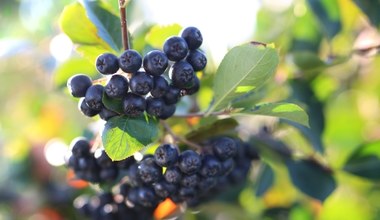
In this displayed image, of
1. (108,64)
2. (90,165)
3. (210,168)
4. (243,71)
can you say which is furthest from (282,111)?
(90,165)

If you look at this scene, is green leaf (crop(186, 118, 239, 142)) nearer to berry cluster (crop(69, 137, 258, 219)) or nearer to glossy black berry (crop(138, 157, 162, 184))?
berry cluster (crop(69, 137, 258, 219))

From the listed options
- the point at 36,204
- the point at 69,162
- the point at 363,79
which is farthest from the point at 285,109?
the point at 363,79

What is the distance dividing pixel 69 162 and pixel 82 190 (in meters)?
0.85

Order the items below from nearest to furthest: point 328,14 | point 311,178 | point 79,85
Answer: point 79,85
point 311,178
point 328,14

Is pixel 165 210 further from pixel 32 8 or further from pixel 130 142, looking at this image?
pixel 32 8

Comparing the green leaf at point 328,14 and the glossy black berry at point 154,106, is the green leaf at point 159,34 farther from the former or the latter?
the green leaf at point 328,14

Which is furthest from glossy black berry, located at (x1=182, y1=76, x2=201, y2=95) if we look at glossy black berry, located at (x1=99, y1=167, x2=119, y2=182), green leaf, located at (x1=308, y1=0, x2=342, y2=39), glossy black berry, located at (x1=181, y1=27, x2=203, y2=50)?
green leaf, located at (x1=308, y1=0, x2=342, y2=39)

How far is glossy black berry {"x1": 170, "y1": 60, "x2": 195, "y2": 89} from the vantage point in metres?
1.42

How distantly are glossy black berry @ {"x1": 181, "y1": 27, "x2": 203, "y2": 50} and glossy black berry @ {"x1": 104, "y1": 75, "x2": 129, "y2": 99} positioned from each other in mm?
217

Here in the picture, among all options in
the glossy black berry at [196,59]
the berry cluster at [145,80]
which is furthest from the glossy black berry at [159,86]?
the glossy black berry at [196,59]

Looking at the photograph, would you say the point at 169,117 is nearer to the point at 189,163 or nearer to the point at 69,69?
the point at 189,163

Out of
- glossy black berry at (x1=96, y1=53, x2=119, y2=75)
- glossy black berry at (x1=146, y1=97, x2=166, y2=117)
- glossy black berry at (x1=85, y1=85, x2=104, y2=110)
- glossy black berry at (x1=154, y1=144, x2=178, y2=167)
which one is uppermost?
glossy black berry at (x1=96, y1=53, x2=119, y2=75)

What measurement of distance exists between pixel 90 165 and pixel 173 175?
1.01ft

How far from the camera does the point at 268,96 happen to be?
2281mm
